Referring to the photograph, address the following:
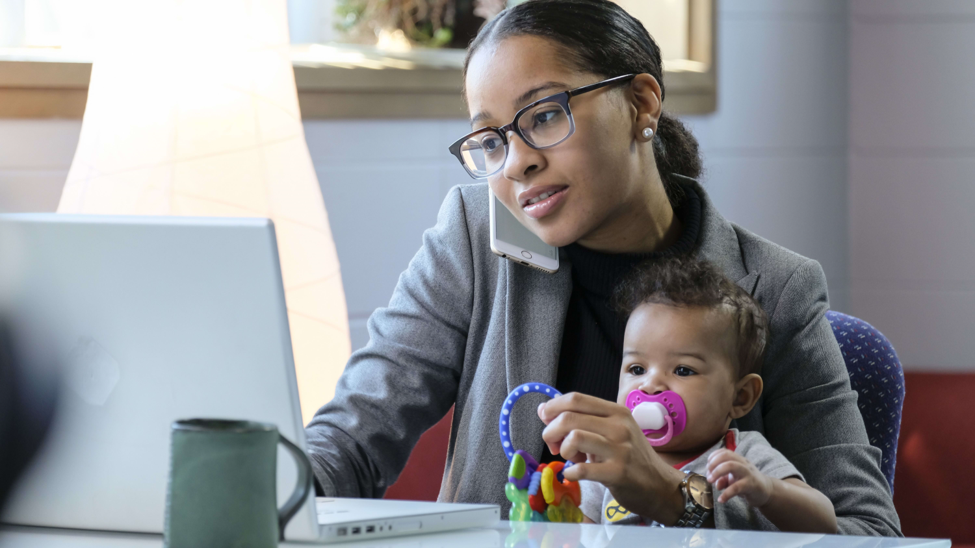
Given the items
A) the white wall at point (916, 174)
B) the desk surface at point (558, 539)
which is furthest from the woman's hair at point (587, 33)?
the white wall at point (916, 174)

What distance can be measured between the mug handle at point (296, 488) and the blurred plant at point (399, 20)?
6.82 feet

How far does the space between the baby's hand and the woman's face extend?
44 cm

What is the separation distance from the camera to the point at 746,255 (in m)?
1.47

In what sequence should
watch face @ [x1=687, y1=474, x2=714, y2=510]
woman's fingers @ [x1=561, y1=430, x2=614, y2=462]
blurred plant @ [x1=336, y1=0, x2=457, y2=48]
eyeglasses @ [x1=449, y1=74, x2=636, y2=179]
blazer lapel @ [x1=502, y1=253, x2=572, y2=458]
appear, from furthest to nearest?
blurred plant @ [x1=336, y1=0, x2=457, y2=48] → blazer lapel @ [x1=502, y1=253, x2=572, y2=458] → eyeglasses @ [x1=449, y1=74, x2=636, y2=179] → watch face @ [x1=687, y1=474, x2=714, y2=510] → woman's fingers @ [x1=561, y1=430, x2=614, y2=462]

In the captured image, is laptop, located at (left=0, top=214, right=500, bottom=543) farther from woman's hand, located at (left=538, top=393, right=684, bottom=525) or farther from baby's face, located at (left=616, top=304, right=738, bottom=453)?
baby's face, located at (left=616, top=304, right=738, bottom=453)

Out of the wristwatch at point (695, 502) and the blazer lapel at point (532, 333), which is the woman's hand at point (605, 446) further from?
the blazer lapel at point (532, 333)

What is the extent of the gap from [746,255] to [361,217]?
1.32 m

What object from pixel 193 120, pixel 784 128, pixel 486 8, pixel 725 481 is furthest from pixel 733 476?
pixel 784 128

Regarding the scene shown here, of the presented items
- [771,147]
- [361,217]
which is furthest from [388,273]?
[771,147]

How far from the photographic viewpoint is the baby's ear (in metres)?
1.29

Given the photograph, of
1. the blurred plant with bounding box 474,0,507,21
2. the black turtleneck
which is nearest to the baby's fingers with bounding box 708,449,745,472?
the black turtleneck

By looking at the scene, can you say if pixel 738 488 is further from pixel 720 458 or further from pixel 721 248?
pixel 721 248

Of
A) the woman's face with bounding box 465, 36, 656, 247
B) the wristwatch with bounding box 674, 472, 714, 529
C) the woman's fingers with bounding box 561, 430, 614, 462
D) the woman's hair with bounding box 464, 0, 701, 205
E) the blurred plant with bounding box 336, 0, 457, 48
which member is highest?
A: the blurred plant with bounding box 336, 0, 457, 48

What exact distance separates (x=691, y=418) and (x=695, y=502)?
15cm
